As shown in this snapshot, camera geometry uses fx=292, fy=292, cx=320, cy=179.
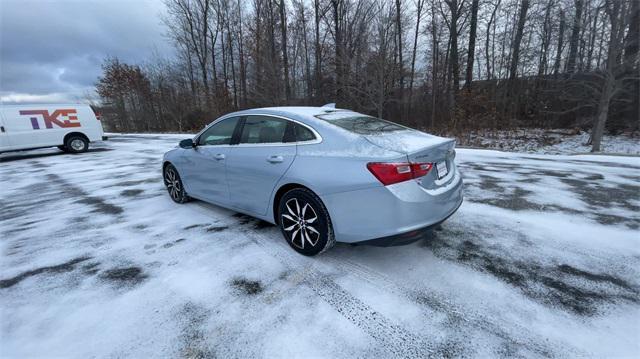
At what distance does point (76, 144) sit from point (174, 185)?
10.7 m

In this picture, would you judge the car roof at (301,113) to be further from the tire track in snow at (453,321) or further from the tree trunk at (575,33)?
the tree trunk at (575,33)

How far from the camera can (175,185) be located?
4984 mm

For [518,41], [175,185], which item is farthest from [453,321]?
[518,41]

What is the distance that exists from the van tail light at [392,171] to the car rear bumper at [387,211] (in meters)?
0.05

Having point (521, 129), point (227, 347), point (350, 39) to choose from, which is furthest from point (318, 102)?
point (227, 347)

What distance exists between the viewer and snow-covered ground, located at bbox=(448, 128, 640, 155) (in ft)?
45.6

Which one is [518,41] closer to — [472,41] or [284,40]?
[472,41]

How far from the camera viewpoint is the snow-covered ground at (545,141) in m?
13.9

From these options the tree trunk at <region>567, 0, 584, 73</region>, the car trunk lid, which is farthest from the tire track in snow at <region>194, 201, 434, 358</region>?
the tree trunk at <region>567, 0, 584, 73</region>

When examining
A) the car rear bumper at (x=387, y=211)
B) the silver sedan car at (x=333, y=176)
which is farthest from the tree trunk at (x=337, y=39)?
the car rear bumper at (x=387, y=211)

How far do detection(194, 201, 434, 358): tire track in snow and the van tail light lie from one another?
3.34ft

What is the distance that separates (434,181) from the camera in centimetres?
268

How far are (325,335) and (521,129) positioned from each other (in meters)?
21.0

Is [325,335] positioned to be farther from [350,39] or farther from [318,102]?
[350,39]
